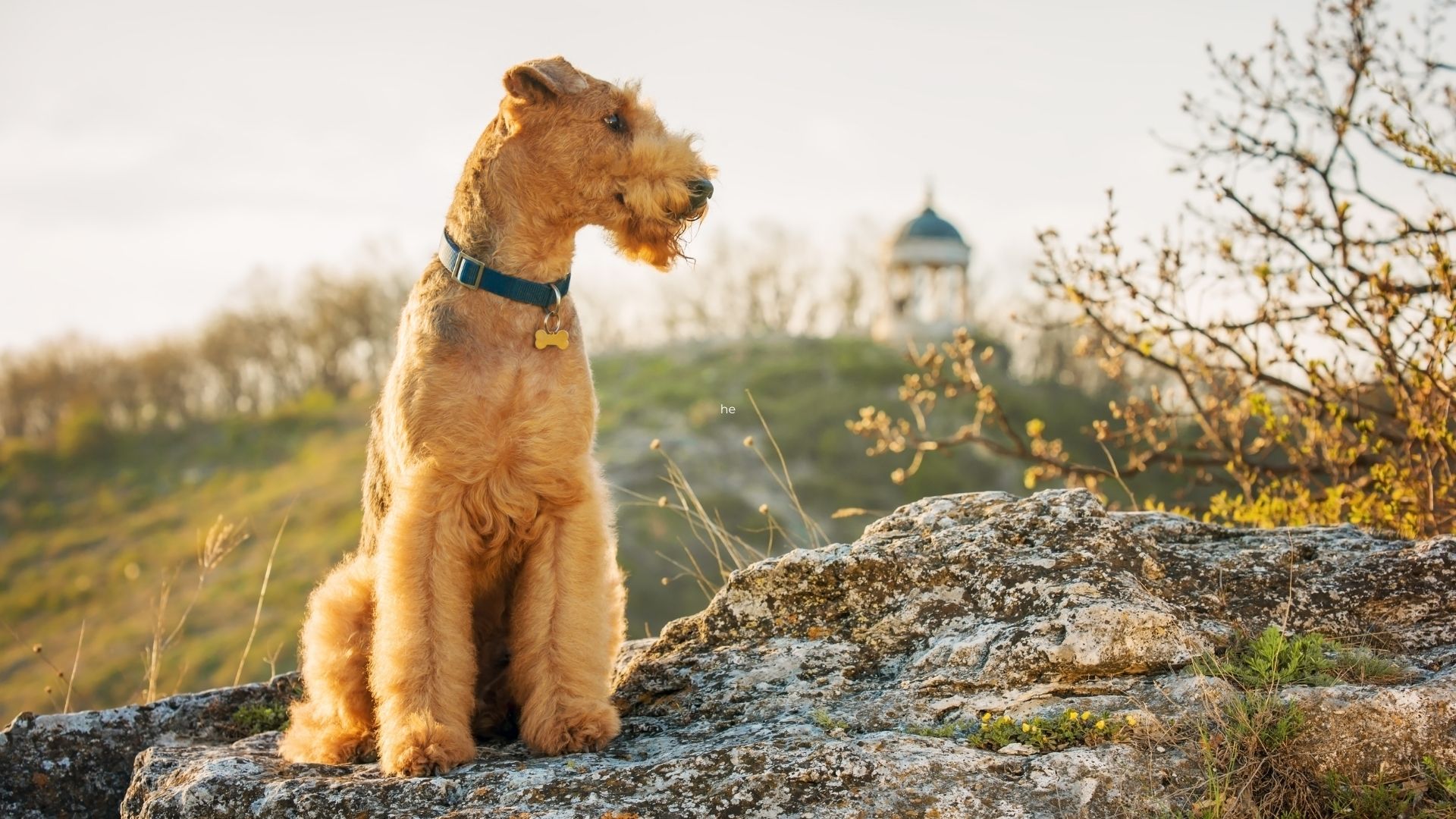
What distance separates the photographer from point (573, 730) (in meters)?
3.07

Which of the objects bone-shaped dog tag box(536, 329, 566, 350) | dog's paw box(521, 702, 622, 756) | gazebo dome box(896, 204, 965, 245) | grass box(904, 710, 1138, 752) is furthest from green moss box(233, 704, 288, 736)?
gazebo dome box(896, 204, 965, 245)

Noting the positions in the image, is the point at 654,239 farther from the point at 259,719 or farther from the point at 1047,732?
the point at 259,719

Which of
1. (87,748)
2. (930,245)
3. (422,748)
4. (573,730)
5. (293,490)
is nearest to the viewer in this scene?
(422,748)

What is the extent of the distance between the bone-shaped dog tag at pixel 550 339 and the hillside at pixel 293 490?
19220 millimetres

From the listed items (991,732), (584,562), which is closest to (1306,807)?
(991,732)

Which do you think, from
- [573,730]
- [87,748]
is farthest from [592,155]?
[87,748]

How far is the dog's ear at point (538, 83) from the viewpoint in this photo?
333cm

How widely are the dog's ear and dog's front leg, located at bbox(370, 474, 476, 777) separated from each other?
125 cm

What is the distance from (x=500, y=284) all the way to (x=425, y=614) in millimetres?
1033

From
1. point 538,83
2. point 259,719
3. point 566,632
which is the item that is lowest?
point 259,719

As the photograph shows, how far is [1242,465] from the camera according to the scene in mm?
5184

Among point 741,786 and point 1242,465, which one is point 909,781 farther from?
point 1242,465

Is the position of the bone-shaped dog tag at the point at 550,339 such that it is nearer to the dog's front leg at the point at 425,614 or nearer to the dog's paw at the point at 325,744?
the dog's front leg at the point at 425,614

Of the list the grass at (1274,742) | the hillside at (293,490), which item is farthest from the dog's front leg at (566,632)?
the hillside at (293,490)
